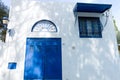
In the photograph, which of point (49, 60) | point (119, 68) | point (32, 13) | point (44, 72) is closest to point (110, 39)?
point (119, 68)

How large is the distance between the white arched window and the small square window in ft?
5.25

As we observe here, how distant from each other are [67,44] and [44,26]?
1670 mm

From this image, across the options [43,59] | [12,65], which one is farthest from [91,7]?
[12,65]

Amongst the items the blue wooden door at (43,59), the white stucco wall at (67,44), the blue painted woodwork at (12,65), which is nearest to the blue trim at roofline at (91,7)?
the white stucco wall at (67,44)

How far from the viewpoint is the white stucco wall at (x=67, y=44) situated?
20.4 feet

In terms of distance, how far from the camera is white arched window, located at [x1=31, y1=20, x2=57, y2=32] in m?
6.80

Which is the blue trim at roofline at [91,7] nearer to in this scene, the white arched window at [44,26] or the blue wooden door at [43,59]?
the white arched window at [44,26]

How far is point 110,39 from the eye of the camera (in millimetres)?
7074

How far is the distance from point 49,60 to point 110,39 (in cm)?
375

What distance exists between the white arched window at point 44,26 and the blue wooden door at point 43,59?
54cm

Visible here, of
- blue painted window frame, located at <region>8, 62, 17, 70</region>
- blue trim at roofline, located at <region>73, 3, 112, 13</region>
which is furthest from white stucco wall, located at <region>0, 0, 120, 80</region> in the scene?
blue trim at roofline, located at <region>73, 3, 112, 13</region>

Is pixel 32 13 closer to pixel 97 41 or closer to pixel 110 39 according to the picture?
pixel 97 41

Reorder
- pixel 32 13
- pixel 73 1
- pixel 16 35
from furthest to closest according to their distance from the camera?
pixel 73 1 < pixel 32 13 < pixel 16 35

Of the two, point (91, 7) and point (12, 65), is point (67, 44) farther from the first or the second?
point (12, 65)
